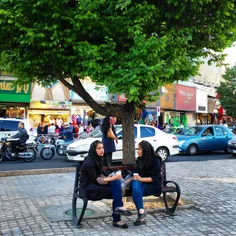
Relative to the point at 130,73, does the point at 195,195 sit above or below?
below

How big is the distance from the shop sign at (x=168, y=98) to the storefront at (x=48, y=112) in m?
10.4

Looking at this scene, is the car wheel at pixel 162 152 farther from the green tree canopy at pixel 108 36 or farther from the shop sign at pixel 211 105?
the shop sign at pixel 211 105

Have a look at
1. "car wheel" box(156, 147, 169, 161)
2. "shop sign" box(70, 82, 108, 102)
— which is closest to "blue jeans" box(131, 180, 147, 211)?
"car wheel" box(156, 147, 169, 161)

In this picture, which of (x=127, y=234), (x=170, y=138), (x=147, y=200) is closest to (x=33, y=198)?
(x=147, y=200)

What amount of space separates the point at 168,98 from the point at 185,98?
3.49 meters

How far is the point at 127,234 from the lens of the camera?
486cm

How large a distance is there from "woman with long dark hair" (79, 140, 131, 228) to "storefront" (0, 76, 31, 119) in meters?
18.9

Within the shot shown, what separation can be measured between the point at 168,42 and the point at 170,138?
8.62m

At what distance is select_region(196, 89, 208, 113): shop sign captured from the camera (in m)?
38.6

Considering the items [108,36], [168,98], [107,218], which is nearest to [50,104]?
[168,98]

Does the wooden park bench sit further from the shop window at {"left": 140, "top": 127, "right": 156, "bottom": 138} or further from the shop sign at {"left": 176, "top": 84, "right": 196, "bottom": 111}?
the shop sign at {"left": 176, "top": 84, "right": 196, "bottom": 111}

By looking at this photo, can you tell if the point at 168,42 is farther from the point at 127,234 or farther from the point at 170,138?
the point at 170,138

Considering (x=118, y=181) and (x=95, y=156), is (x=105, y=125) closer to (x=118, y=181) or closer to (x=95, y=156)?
(x=95, y=156)

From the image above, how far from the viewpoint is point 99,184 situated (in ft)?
17.3
